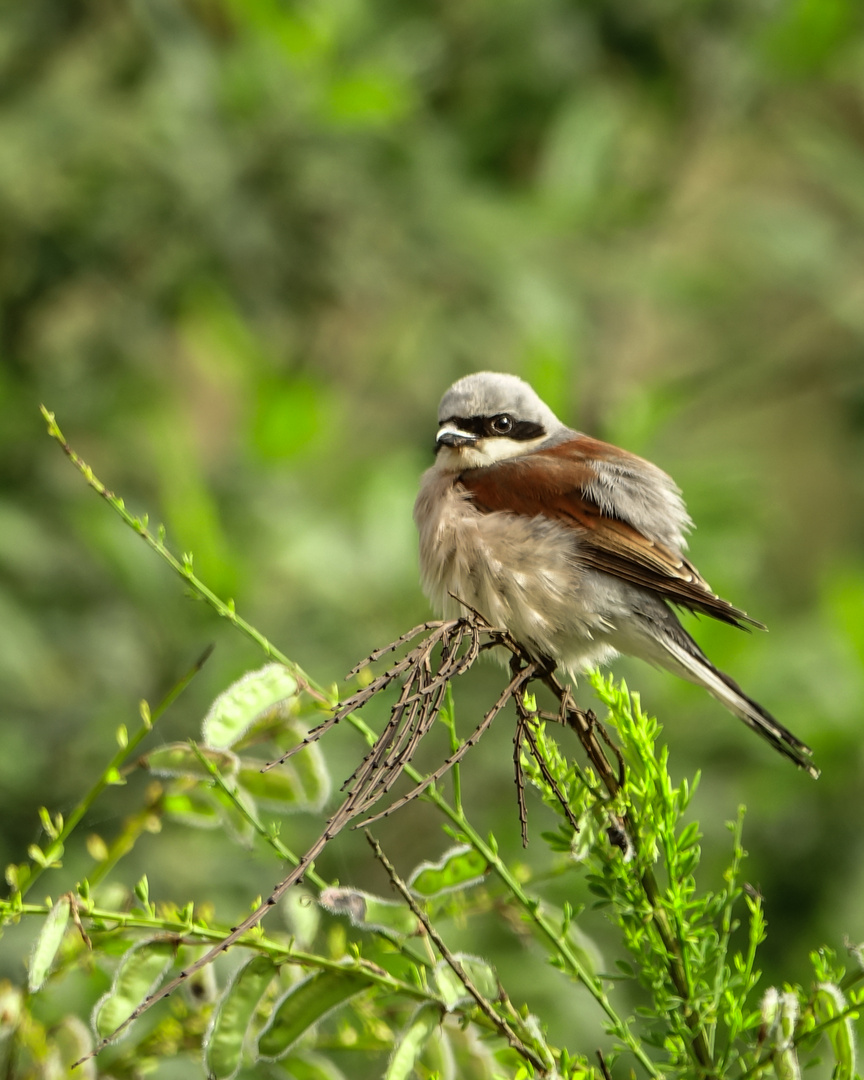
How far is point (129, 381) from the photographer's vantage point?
4.18m

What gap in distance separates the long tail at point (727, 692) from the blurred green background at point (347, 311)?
4.70ft

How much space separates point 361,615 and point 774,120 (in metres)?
3.24

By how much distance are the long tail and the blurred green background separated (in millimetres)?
1431

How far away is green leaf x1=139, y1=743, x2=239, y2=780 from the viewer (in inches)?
48.2

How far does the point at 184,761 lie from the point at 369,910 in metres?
0.26

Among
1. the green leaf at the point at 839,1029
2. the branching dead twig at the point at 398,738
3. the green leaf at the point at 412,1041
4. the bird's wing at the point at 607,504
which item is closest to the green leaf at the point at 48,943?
the branching dead twig at the point at 398,738

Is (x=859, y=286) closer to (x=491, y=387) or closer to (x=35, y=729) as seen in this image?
(x=491, y=387)

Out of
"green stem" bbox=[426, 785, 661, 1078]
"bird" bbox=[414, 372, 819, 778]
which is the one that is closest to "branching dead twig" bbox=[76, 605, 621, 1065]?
"green stem" bbox=[426, 785, 661, 1078]

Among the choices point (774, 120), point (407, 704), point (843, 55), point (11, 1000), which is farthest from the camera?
point (774, 120)

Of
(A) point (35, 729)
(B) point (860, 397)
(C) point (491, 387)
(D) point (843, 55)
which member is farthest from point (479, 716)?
(D) point (843, 55)

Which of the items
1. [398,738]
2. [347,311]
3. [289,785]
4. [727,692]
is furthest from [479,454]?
[347,311]

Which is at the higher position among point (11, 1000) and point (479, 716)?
point (11, 1000)

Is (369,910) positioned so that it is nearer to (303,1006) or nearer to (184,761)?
(303,1006)

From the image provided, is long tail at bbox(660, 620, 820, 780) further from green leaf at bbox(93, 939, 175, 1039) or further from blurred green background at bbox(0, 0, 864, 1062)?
blurred green background at bbox(0, 0, 864, 1062)
